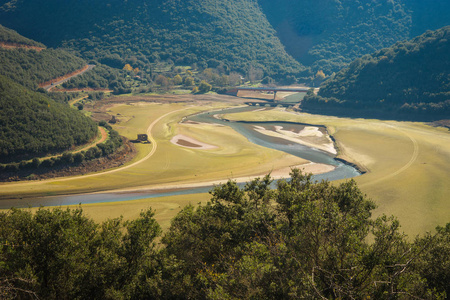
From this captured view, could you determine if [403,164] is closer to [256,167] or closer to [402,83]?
[256,167]

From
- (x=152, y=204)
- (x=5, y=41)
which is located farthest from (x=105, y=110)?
(x=152, y=204)

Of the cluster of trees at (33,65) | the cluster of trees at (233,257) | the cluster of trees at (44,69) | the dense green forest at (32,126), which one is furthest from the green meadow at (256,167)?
the cluster of trees at (44,69)

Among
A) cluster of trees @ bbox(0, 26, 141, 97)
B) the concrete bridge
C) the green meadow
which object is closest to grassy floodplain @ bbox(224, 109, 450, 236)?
the green meadow

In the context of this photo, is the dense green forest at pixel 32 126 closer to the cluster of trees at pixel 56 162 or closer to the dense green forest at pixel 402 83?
the cluster of trees at pixel 56 162

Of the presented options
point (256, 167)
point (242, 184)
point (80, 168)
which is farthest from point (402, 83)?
point (80, 168)

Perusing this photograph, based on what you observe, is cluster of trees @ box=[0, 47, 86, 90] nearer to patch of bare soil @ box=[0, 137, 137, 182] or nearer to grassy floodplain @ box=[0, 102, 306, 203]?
grassy floodplain @ box=[0, 102, 306, 203]
